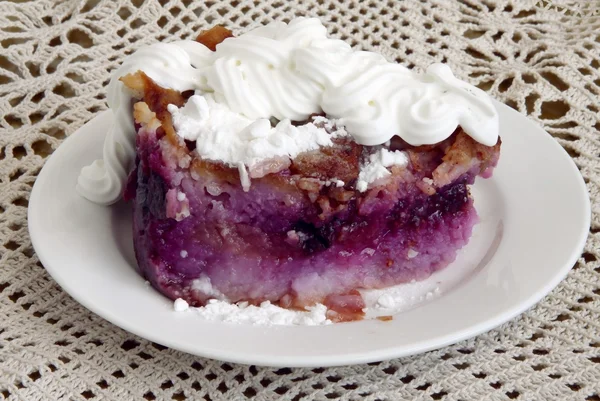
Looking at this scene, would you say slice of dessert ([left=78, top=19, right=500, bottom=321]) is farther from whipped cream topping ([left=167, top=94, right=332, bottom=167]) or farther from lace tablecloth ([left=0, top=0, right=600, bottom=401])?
lace tablecloth ([left=0, top=0, right=600, bottom=401])

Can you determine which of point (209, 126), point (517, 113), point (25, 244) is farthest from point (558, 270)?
point (25, 244)

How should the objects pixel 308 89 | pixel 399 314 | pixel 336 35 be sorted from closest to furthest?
pixel 399 314 → pixel 308 89 → pixel 336 35

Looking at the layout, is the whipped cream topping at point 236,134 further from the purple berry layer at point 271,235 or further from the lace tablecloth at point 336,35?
the lace tablecloth at point 336,35

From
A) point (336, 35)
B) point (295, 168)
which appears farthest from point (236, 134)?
point (336, 35)

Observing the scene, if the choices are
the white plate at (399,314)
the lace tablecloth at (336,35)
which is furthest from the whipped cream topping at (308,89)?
the lace tablecloth at (336,35)

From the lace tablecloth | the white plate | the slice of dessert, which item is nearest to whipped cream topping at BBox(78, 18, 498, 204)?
the slice of dessert

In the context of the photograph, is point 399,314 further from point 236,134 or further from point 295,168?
point 236,134

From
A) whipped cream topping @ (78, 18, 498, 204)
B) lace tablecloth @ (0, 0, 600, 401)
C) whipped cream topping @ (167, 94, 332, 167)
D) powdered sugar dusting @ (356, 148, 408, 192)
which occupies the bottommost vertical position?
lace tablecloth @ (0, 0, 600, 401)
